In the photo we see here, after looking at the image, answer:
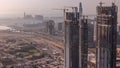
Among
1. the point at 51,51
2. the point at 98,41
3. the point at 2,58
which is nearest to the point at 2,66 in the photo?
the point at 2,58

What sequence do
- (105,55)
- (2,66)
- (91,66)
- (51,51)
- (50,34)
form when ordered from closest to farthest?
(105,55) < (91,66) < (2,66) < (51,51) < (50,34)

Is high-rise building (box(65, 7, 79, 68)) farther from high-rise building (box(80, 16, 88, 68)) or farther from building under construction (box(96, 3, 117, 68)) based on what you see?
building under construction (box(96, 3, 117, 68))

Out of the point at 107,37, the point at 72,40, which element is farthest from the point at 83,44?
the point at 107,37

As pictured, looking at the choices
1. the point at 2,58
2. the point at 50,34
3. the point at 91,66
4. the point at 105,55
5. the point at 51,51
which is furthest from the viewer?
the point at 50,34

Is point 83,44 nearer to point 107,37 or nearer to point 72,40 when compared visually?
point 72,40

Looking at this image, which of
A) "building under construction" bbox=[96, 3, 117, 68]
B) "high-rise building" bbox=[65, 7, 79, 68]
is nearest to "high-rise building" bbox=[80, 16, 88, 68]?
"high-rise building" bbox=[65, 7, 79, 68]

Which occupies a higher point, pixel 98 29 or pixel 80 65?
pixel 98 29

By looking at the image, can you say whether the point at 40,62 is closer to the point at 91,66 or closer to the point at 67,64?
the point at 91,66

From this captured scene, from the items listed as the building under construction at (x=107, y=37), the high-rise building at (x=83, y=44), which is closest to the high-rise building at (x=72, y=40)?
the high-rise building at (x=83, y=44)
